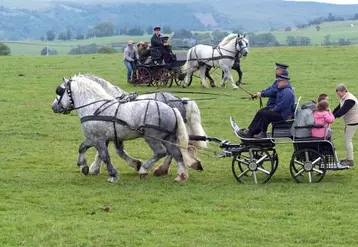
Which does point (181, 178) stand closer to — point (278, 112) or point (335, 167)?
point (278, 112)

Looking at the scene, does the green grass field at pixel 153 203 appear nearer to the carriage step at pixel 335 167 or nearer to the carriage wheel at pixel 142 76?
the carriage step at pixel 335 167

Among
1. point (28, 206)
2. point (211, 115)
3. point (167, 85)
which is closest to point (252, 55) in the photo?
point (167, 85)

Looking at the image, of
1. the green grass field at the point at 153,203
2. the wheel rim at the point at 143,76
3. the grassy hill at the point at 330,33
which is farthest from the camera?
the grassy hill at the point at 330,33

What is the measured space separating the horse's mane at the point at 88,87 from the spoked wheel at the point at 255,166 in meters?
2.67

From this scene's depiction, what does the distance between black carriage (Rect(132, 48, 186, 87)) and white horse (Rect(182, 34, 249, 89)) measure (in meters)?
0.34

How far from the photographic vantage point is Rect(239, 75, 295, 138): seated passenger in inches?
506

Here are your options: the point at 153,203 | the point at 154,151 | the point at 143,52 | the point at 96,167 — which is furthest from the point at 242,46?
the point at 153,203

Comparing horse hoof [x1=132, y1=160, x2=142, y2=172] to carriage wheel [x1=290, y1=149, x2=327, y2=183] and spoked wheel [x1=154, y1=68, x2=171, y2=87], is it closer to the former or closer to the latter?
carriage wheel [x1=290, y1=149, x2=327, y2=183]

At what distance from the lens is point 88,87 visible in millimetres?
13477

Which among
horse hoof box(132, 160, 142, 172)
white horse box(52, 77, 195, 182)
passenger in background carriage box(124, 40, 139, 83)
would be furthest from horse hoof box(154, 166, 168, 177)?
passenger in background carriage box(124, 40, 139, 83)

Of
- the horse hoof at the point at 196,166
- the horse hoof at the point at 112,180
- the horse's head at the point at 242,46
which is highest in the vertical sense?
the horse's head at the point at 242,46

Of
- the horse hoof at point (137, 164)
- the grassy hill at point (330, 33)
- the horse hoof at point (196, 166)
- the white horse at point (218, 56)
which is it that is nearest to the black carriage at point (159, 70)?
the white horse at point (218, 56)

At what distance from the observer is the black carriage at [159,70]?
27172mm

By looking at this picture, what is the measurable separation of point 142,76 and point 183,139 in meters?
15.0
